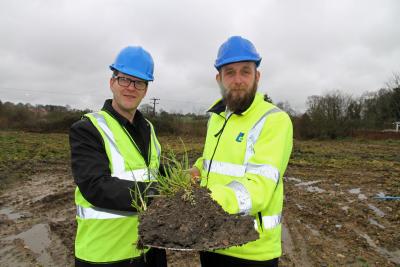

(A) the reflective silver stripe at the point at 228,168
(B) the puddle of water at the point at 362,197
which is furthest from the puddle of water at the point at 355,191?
(A) the reflective silver stripe at the point at 228,168

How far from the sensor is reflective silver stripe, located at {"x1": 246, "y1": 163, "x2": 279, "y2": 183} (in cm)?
209

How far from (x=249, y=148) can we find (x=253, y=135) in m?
0.11

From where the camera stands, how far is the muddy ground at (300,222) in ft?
18.6

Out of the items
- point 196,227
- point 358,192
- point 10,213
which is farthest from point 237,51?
point 358,192

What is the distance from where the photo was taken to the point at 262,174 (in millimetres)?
2088

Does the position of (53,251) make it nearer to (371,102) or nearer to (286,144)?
(286,144)

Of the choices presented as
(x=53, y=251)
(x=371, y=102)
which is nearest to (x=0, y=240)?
(x=53, y=251)

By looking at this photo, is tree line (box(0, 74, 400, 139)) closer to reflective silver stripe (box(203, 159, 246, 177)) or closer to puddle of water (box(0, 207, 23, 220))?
puddle of water (box(0, 207, 23, 220))

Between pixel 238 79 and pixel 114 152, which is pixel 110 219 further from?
pixel 238 79

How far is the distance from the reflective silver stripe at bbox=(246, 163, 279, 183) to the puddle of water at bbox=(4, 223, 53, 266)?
4696mm

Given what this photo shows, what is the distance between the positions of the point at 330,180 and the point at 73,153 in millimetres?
12689

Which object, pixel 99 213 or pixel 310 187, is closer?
pixel 99 213

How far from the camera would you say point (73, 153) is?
248 cm

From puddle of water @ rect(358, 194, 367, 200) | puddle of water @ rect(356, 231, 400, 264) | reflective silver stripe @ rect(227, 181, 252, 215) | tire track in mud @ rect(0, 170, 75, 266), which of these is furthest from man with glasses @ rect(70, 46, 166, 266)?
puddle of water @ rect(358, 194, 367, 200)
